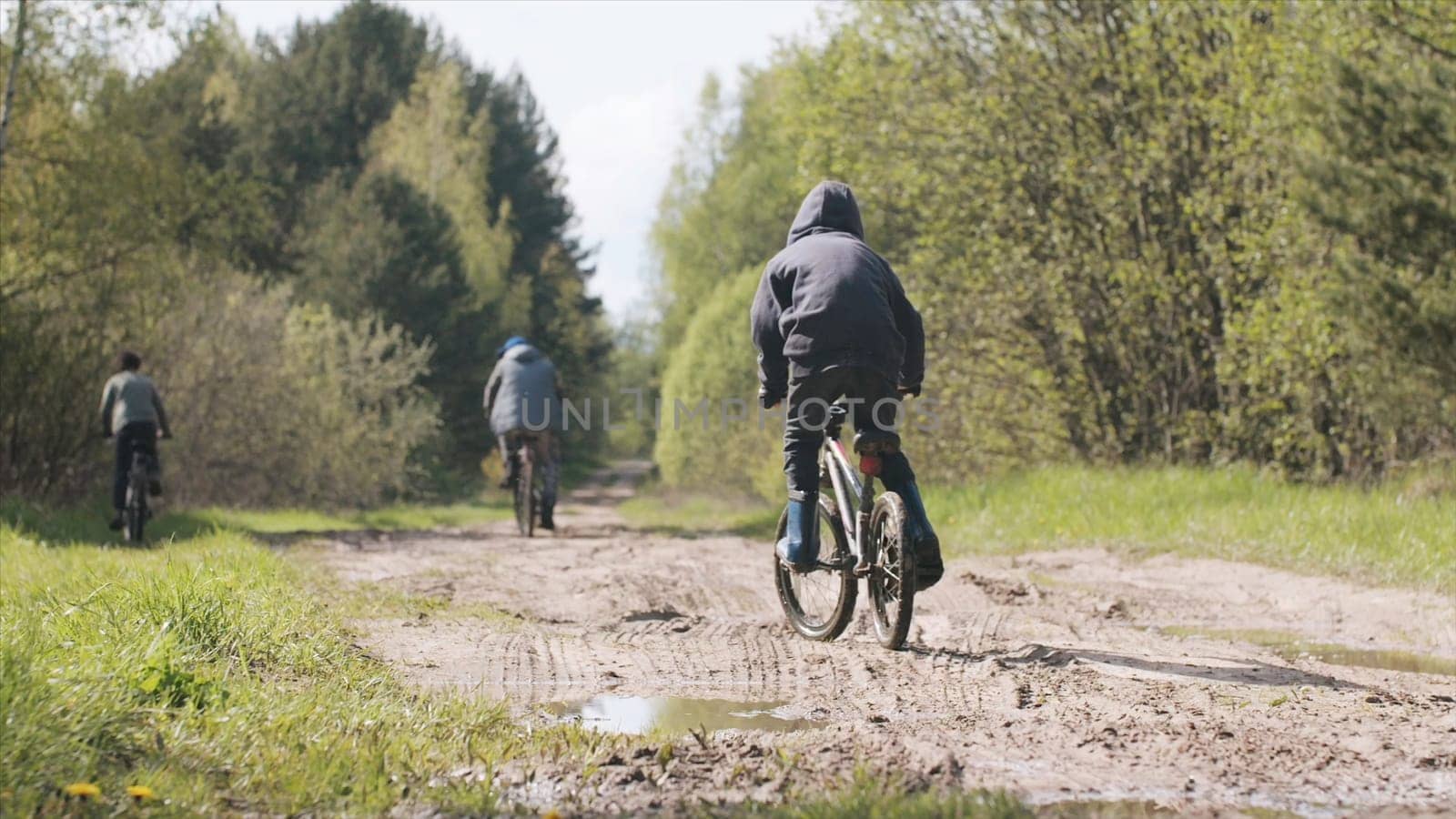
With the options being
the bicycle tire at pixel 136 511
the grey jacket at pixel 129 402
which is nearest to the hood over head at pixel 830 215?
the bicycle tire at pixel 136 511

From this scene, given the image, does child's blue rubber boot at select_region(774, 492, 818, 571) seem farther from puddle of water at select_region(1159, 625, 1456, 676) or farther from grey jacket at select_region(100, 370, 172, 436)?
grey jacket at select_region(100, 370, 172, 436)

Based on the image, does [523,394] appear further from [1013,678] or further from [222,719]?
[222,719]

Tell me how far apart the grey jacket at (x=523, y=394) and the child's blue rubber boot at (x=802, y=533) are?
893 cm

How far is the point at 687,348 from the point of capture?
1591 inches

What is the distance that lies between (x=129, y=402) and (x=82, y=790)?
10889 millimetres

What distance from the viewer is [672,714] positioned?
493 centimetres

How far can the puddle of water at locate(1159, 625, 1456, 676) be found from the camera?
6270 mm

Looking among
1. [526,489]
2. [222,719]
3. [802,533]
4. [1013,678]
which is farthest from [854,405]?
[526,489]

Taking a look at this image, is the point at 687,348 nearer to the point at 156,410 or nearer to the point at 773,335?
the point at 156,410

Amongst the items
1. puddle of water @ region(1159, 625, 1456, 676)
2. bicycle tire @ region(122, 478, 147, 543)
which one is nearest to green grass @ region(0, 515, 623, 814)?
puddle of water @ region(1159, 625, 1456, 676)

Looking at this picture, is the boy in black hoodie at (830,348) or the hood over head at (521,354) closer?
the boy in black hoodie at (830,348)

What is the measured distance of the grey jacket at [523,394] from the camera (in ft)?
50.8

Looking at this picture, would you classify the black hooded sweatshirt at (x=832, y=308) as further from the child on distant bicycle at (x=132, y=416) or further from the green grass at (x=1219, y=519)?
the child on distant bicycle at (x=132, y=416)

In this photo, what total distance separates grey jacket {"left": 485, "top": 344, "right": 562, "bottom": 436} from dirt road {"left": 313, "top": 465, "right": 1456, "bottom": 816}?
16.9 feet
